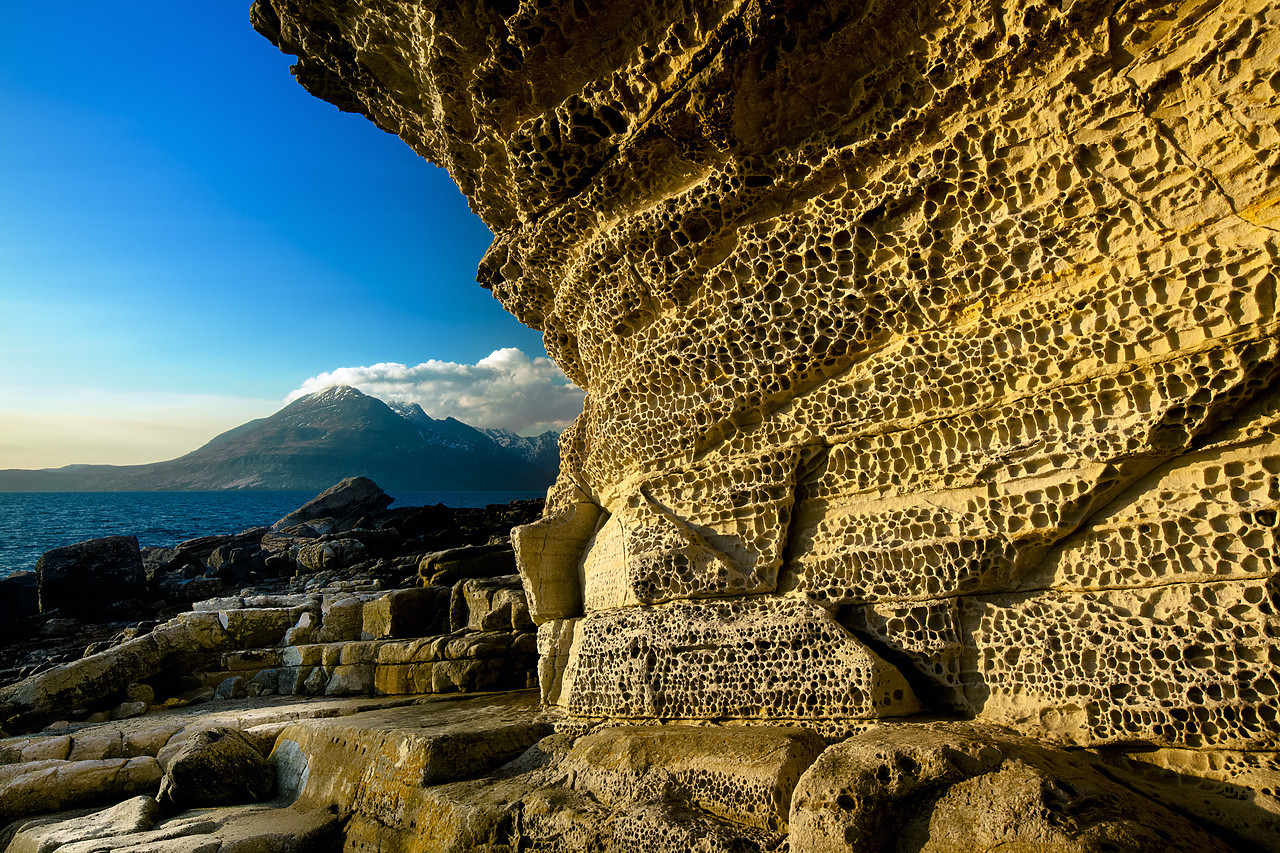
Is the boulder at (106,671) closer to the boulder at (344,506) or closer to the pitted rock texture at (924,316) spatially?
the pitted rock texture at (924,316)

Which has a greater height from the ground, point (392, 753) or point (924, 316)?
point (924, 316)

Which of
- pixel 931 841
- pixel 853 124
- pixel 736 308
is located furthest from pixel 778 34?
pixel 931 841

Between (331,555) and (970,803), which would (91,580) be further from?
(970,803)

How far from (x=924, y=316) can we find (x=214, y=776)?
5766 millimetres

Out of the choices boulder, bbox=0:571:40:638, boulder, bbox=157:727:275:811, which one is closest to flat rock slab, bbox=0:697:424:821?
boulder, bbox=157:727:275:811

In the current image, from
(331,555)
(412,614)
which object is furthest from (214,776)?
(331,555)

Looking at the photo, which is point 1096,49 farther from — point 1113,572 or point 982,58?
point 1113,572

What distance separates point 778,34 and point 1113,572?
3.17m

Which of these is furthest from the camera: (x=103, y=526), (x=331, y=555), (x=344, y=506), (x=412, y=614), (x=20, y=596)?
(x=103, y=526)

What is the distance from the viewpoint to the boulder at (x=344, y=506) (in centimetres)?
3005

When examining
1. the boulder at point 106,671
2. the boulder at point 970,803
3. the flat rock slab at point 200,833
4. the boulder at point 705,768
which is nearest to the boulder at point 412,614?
the boulder at point 106,671

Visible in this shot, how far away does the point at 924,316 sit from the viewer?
12.2ft

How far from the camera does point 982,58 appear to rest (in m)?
3.38

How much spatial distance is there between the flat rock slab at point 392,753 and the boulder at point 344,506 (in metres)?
25.9
